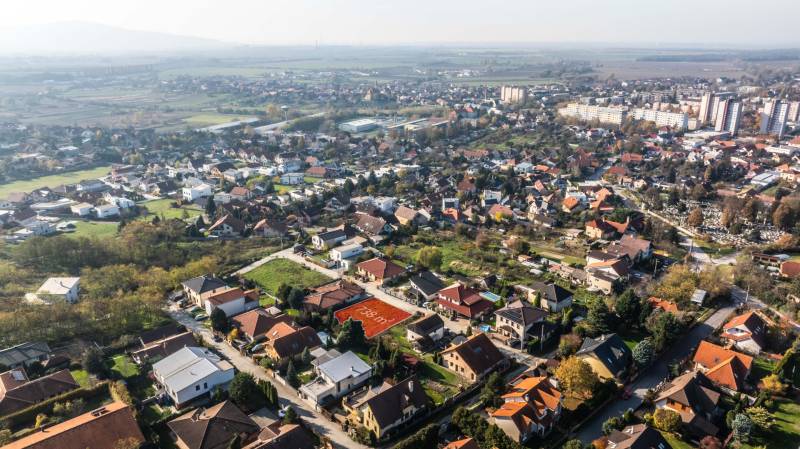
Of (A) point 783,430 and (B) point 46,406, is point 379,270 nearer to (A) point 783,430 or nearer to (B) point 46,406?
(B) point 46,406

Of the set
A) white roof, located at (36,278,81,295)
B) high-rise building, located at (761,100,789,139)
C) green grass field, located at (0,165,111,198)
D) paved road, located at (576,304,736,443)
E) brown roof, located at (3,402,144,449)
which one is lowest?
green grass field, located at (0,165,111,198)

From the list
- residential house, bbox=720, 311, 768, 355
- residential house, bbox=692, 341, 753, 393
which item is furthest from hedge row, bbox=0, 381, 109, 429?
residential house, bbox=720, 311, 768, 355

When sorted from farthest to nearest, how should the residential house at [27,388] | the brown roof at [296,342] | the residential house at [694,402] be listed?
the brown roof at [296,342], the residential house at [27,388], the residential house at [694,402]

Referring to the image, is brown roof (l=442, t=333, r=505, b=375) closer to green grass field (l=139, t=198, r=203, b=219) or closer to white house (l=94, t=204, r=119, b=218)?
green grass field (l=139, t=198, r=203, b=219)

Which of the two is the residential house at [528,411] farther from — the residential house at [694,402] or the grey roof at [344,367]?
the grey roof at [344,367]

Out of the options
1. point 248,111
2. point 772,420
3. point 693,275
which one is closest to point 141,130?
point 248,111

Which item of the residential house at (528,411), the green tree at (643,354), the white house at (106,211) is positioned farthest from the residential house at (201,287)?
the green tree at (643,354)

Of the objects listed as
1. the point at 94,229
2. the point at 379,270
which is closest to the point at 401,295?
the point at 379,270
